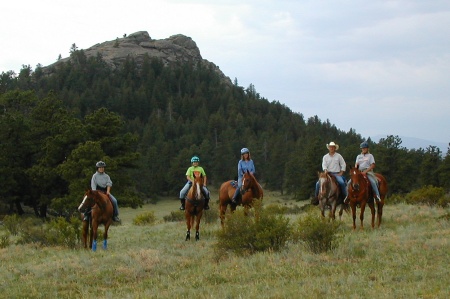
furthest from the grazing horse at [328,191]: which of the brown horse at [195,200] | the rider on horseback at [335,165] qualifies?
the brown horse at [195,200]

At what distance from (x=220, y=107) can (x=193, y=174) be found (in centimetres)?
12410

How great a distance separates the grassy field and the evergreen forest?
25505 mm

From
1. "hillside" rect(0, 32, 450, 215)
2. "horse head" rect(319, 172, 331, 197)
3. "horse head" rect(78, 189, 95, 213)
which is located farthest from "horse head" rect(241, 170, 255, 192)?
"hillside" rect(0, 32, 450, 215)

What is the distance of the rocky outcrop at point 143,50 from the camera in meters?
172

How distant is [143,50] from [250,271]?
583 ft

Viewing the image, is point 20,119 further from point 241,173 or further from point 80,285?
point 80,285

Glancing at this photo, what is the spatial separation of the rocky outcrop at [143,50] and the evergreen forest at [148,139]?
7.48 meters

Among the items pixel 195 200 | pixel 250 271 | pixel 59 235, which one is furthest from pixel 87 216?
pixel 250 271

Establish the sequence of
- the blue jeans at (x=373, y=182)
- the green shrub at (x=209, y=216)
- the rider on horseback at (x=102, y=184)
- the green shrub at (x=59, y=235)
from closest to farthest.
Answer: the rider on horseback at (x=102, y=184)
the green shrub at (x=59, y=235)
the blue jeans at (x=373, y=182)
the green shrub at (x=209, y=216)

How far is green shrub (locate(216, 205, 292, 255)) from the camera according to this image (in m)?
11.8

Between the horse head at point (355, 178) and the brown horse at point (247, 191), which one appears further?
the brown horse at point (247, 191)

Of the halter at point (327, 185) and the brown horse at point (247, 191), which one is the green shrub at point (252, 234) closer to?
the brown horse at point (247, 191)

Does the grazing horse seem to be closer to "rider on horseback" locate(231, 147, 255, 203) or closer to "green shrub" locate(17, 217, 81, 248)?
"rider on horseback" locate(231, 147, 255, 203)

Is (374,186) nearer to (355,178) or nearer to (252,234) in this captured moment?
(355,178)
